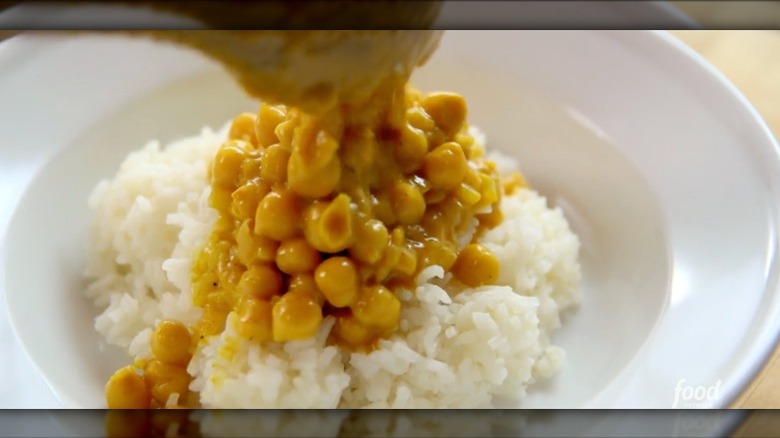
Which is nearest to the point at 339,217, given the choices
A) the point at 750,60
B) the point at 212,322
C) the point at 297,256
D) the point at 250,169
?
the point at 297,256

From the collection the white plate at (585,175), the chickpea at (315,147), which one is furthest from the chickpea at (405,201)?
the white plate at (585,175)

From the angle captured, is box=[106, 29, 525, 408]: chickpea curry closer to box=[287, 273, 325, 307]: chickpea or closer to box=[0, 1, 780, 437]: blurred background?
box=[287, 273, 325, 307]: chickpea

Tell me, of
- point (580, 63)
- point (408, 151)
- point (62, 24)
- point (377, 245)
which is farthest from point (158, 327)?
point (580, 63)

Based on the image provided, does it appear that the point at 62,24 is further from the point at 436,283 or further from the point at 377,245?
the point at 436,283

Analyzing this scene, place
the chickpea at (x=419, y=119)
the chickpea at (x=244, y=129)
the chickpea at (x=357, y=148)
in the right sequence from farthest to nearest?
the chickpea at (x=244, y=129), the chickpea at (x=419, y=119), the chickpea at (x=357, y=148)

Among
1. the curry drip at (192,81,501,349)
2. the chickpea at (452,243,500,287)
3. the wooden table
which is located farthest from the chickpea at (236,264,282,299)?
the wooden table

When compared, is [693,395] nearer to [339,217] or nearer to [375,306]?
[375,306]

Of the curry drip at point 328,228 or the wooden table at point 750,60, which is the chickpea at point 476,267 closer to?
the curry drip at point 328,228
